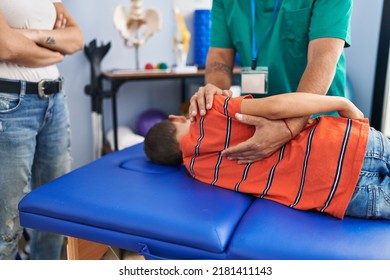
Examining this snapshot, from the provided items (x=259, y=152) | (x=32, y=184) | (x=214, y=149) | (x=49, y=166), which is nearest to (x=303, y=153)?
(x=259, y=152)

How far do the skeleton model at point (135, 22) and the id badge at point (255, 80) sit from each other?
4.57ft

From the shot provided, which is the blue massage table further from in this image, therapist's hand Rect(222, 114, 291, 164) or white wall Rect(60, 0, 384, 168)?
white wall Rect(60, 0, 384, 168)

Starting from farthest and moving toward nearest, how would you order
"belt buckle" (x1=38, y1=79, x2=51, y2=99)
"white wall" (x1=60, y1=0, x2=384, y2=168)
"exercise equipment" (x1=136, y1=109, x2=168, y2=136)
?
"exercise equipment" (x1=136, y1=109, x2=168, y2=136), "white wall" (x1=60, y1=0, x2=384, y2=168), "belt buckle" (x1=38, y1=79, x2=51, y2=99)

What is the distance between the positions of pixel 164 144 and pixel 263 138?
1.34 ft

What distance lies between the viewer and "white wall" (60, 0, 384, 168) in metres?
2.70

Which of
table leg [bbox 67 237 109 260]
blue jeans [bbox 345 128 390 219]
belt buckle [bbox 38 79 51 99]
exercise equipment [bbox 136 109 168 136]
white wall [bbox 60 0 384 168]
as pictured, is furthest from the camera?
exercise equipment [bbox 136 109 168 136]

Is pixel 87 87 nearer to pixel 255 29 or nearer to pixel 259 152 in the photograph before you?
pixel 255 29

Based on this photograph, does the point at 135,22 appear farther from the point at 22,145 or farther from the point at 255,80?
the point at 22,145

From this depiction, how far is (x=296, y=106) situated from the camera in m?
1.04

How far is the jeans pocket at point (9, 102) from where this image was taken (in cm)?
117

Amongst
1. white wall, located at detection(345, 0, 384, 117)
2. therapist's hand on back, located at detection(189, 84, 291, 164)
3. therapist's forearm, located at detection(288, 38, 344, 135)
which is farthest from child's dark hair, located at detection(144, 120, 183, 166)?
white wall, located at detection(345, 0, 384, 117)

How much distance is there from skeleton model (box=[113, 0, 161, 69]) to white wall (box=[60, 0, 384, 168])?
203 mm

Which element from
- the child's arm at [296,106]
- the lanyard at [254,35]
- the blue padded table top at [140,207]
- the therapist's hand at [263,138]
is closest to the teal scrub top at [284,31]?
the lanyard at [254,35]
